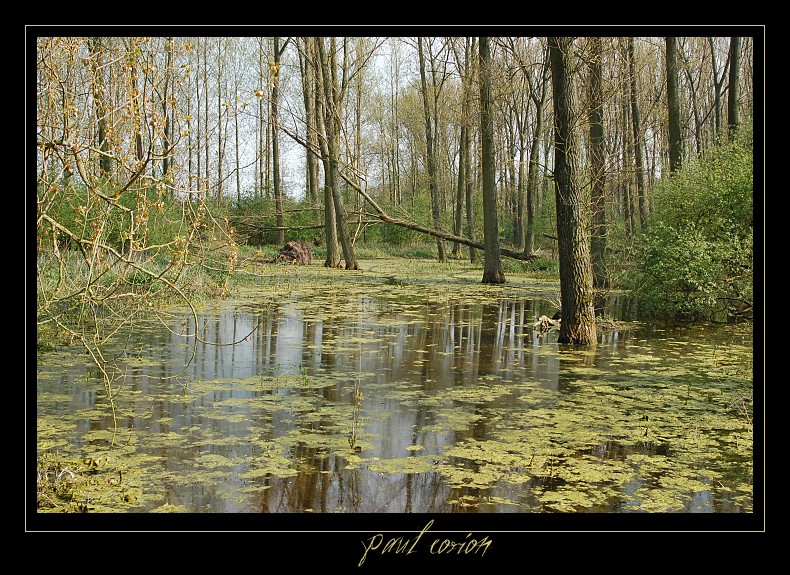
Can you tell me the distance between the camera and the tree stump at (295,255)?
22609 millimetres

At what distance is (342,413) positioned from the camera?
5.70 metres

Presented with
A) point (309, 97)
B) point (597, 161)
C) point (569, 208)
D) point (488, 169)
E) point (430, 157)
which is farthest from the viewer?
point (430, 157)

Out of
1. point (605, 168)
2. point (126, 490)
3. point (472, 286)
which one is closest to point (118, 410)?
point (126, 490)

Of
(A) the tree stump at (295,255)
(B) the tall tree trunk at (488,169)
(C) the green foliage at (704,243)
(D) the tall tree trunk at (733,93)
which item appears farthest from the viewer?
(A) the tree stump at (295,255)

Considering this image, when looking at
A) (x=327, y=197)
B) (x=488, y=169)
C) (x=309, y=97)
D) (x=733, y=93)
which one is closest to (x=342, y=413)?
(x=488, y=169)

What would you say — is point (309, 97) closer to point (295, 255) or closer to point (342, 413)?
point (295, 255)

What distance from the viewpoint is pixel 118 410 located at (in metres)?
5.62

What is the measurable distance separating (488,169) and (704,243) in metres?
6.94

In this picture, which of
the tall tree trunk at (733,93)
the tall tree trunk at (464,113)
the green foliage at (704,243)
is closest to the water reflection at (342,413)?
the green foliage at (704,243)

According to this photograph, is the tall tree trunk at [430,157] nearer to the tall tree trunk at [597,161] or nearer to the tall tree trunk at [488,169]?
the tall tree trunk at [488,169]

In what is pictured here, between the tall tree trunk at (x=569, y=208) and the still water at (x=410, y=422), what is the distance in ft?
1.70
